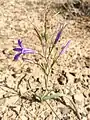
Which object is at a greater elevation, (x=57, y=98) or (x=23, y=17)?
(x=23, y=17)

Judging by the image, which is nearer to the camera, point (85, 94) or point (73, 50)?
point (85, 94)

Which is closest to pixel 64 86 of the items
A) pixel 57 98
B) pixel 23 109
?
pixel 57 98

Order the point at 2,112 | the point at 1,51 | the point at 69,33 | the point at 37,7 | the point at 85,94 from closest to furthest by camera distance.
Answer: the point at 2,112 < the point at 85,94 < the point at 1,51 < the point at 69,33 < the point at 37,7

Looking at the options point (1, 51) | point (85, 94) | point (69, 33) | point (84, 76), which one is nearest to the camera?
point (85, 94)

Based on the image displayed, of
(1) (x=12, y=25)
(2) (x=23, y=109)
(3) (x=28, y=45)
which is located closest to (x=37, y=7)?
(1) (x=12, y=25)

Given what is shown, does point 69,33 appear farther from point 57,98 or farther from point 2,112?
point 2,112

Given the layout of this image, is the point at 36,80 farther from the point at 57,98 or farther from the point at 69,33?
the point at 69,33
